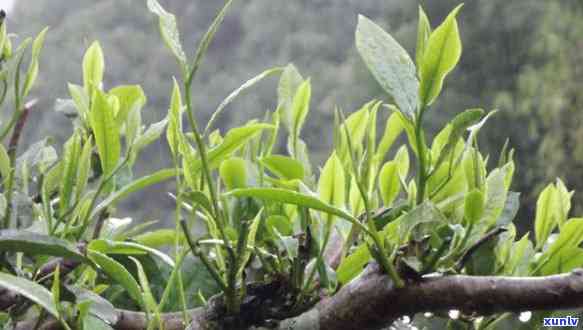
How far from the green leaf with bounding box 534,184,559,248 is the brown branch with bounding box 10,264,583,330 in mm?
121

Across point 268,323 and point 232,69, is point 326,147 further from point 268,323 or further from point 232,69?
point 268,323

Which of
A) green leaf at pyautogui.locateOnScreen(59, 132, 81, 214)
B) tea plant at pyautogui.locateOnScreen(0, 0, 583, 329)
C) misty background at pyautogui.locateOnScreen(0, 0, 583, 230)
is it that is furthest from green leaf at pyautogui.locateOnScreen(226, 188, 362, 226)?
misty background at pyautogui.locateOnScreen(0, 0, 583, 230)

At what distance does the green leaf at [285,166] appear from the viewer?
16.3 inches

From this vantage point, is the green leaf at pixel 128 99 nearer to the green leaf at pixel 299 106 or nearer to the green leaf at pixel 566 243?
the green leaf at pixel 299 106

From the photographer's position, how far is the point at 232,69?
1285 centimetres

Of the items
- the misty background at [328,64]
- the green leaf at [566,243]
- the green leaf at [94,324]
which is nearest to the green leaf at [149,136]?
the green leaf at [94,324]

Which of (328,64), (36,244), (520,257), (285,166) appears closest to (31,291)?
(36,244)

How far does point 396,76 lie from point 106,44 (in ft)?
44.3

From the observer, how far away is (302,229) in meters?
0.42

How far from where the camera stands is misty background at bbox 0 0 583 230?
7.70 meters

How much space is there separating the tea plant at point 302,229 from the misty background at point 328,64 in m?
5.80

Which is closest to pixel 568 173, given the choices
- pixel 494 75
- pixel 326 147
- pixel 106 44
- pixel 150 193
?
pixel 494 75

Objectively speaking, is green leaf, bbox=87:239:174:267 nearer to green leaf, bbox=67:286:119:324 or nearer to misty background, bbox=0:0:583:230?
green leaf, bbox=67:286:119:324

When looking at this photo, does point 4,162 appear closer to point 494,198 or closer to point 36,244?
point 36,244
